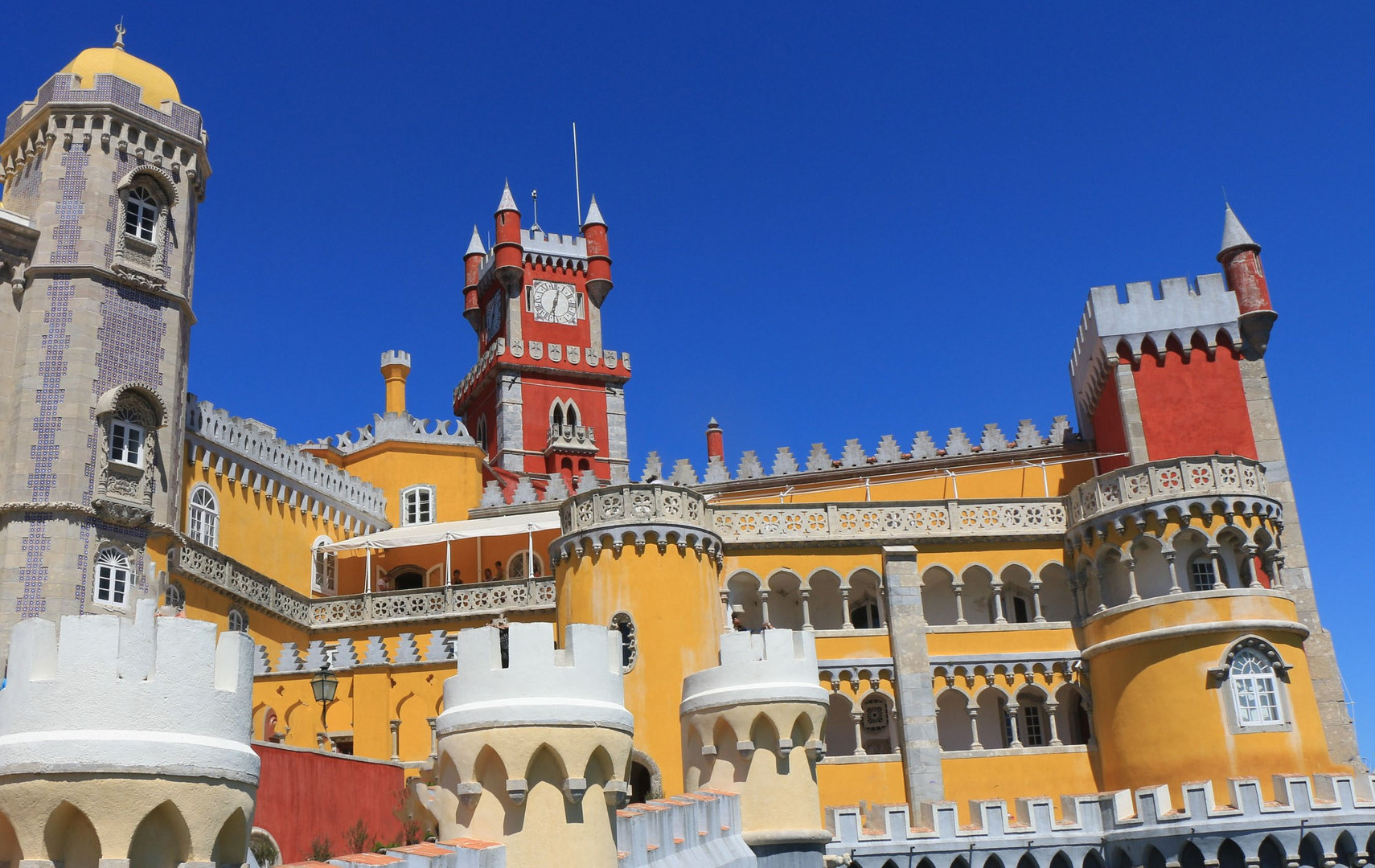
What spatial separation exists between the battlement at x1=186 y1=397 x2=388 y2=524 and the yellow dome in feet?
25.9

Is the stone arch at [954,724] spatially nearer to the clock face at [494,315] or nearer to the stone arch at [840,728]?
the stone arch at [840,728]

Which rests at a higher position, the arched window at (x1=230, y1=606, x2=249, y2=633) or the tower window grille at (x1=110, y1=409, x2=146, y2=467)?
the tower window grille at (x1=110, y1=409, x2=146, y2=467)

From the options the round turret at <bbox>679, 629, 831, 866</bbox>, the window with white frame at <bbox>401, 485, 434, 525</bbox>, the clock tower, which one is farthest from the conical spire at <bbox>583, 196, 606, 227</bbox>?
Answer: the round turret at <bbox>679, 629, 831, 866</bbox>

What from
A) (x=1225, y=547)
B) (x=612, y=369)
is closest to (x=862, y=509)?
(x=1225, y=547)

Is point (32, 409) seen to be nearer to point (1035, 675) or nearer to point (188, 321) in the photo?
point (188, 321)

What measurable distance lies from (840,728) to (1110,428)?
1210cm

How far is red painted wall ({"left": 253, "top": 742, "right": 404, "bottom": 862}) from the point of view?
2062 cm

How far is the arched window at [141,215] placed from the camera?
31688 millimetres

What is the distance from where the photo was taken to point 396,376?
159 feet

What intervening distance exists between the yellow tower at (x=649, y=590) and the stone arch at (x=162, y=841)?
776 inches

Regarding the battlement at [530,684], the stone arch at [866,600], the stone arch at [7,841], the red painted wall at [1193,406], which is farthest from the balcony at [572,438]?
the stone arch at [7,841]

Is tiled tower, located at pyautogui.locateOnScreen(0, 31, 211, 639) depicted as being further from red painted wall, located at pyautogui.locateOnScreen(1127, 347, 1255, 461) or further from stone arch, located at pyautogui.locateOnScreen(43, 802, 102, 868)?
red painted wall, located at pyautogui.locateOnScreen(1127, 347, 1255, 461)

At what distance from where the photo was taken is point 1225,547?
3164cm

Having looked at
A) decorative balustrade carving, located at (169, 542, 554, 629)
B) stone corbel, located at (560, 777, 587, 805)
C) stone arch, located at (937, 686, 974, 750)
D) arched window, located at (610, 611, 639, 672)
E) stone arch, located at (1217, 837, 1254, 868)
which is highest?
decorative balustrade carving, located at (169, 542, 554, 629)
